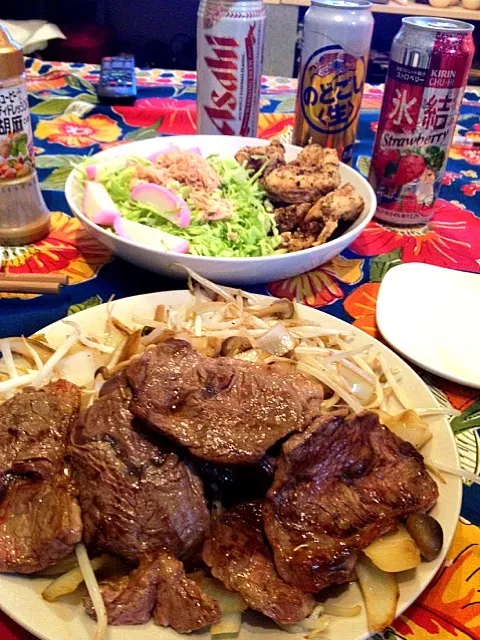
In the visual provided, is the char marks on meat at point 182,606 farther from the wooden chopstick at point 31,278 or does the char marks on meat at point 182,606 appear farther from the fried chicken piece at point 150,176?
the fried chicken piece at point 150,176

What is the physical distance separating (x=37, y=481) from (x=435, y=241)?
4.68 feet

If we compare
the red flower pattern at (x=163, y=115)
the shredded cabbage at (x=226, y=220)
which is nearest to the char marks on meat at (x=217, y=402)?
the shredded cabbage at (x=226, y=220)

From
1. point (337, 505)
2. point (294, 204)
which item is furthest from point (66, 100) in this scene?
point (337, 505)

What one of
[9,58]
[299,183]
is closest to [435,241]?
[299,183]

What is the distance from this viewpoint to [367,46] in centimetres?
186

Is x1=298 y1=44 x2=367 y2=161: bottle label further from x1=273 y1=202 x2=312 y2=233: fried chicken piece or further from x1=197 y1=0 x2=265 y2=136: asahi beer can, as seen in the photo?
x1=273 y1=202 x2=312 y2=233: fried chicken piece

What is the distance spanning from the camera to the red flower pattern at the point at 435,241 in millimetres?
1768

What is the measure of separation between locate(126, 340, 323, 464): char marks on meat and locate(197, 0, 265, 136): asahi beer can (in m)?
1.27

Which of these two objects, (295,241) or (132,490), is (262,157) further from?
(132,490)

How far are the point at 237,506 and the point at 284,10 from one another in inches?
191

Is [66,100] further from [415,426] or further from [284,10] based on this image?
[284,10]

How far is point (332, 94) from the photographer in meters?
1.90

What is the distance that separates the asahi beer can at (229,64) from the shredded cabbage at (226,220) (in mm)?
341

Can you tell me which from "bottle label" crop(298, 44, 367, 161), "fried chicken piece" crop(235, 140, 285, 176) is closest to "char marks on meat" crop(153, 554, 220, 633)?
"fried chicken piece" crop(235, 140, 285, 176)
